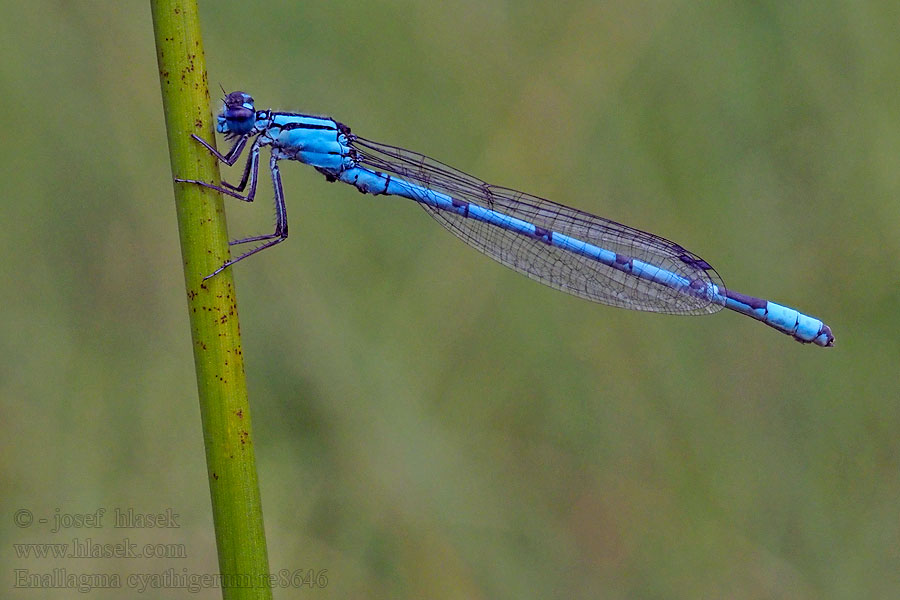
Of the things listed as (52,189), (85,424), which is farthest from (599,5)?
(85,424)

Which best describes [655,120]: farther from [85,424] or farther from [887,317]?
[85,424]

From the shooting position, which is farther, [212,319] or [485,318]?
[485,318]

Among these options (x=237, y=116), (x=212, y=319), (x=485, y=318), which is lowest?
(x=212, y=319)

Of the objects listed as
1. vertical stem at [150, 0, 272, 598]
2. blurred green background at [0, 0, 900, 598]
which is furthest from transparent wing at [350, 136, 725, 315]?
vertical stem at [150, 0, 272, 598]

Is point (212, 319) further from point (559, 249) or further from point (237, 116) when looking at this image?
point (559, 249)

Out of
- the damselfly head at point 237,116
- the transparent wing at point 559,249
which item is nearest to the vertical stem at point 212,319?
the damselfly head at point 237,116

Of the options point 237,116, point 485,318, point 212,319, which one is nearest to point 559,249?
point 485,318
